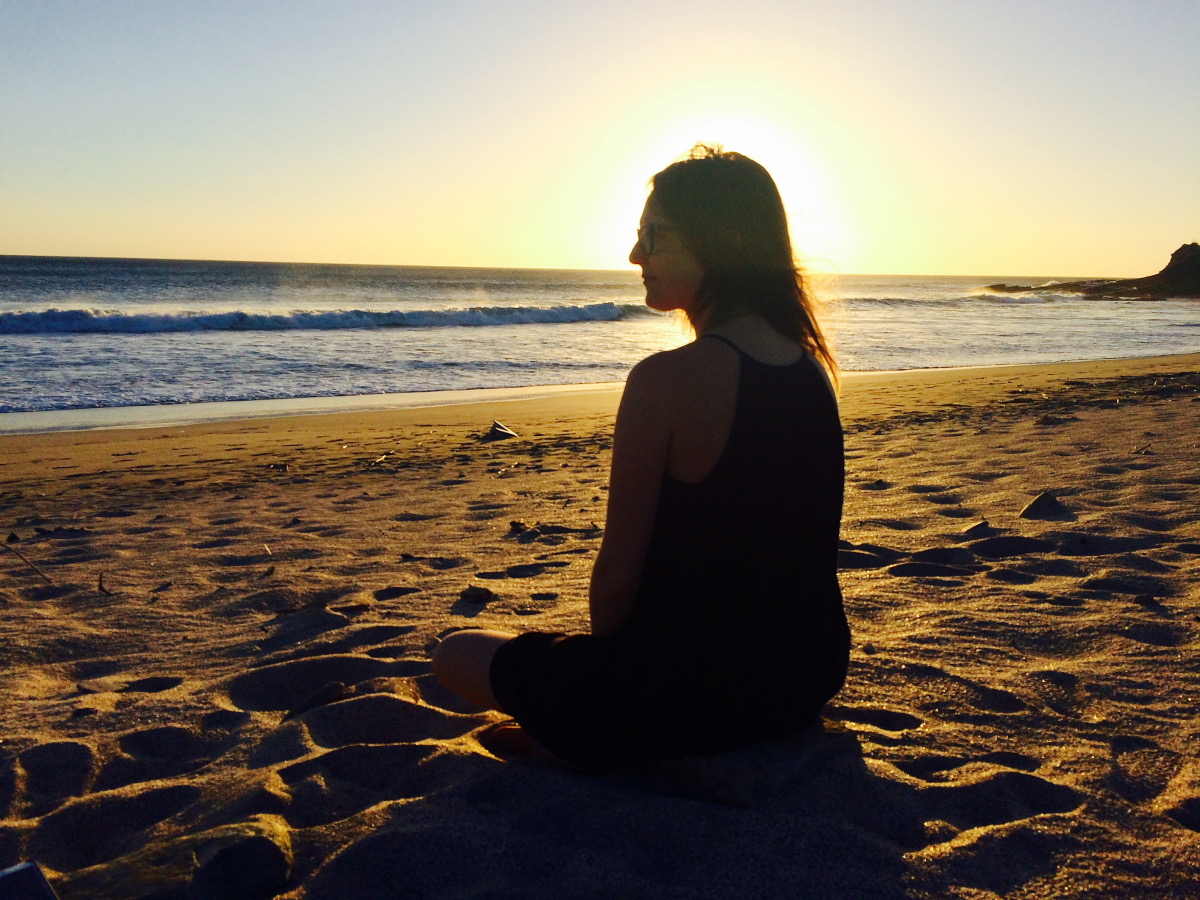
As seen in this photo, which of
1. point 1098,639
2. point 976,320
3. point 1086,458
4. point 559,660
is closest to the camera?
point 559,660

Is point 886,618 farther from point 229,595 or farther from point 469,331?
point 469,331

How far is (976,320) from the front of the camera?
32.4 meters

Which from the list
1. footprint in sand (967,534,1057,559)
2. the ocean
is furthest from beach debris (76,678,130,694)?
footprint in sand (967,534,1057,559)

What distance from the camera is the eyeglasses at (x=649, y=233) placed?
6.94ft

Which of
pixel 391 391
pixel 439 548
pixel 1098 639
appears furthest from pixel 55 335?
pixel 1098 639

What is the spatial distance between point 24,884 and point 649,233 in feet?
5.64

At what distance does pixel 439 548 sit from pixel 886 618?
7.05 ft

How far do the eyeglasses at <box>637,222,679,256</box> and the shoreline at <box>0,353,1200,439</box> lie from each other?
6863mm

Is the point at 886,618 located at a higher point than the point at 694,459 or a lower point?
lower

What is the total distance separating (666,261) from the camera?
2146 millimetres

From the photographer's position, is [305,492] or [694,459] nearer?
[694,459]

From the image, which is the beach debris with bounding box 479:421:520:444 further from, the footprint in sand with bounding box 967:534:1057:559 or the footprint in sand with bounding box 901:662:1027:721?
the footprint in sand with bounding box 901:662:1027:721

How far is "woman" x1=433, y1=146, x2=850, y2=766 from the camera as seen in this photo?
1961 mm

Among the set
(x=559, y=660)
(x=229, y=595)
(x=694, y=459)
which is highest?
(x=694, y=459)
